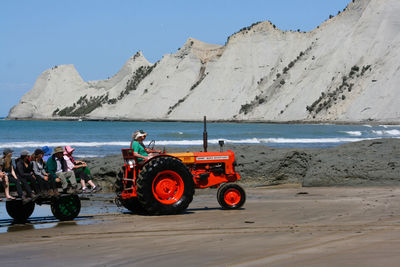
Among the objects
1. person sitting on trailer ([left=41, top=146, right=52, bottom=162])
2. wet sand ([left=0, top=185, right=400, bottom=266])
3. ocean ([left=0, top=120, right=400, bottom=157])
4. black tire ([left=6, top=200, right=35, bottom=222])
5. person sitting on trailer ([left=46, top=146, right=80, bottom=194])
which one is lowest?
wet sand ([left=0, top=185, right=400, bottom=266])

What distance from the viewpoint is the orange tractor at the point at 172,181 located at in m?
10.2

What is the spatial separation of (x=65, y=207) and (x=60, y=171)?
56 centimetres

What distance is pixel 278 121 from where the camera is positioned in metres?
79.6

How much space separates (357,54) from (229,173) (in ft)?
243

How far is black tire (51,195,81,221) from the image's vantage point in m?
9.83

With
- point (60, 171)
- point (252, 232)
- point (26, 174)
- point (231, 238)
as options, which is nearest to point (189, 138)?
point (60, 171)

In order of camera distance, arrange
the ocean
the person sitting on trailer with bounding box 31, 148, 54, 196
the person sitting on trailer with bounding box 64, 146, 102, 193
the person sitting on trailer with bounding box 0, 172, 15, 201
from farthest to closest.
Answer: the ocean < the person sitting on trailer with bounding box 64, 146, 102, 193 < the person sitting on trailer with bounding box 31, 148, 54, 196 < the person sitting on trailer with bounding box 0, 172, 15, 201

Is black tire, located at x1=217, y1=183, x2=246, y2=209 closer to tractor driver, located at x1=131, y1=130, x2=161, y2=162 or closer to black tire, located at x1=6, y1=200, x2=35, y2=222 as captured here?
tractor driver, located at x1=131, y1=130, x2=161, y2=162

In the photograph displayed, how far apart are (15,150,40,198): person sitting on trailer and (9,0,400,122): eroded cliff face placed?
64.9 meters

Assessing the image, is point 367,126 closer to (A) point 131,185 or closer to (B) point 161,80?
(B) point 161,80

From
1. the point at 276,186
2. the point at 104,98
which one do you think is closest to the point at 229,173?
the point at 276,186

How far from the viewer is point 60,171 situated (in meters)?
9.94

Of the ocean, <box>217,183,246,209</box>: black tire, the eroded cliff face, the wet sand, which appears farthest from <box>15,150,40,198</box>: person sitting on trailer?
the eroded cliff face

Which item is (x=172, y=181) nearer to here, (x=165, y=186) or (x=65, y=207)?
(x=165, y=186)
